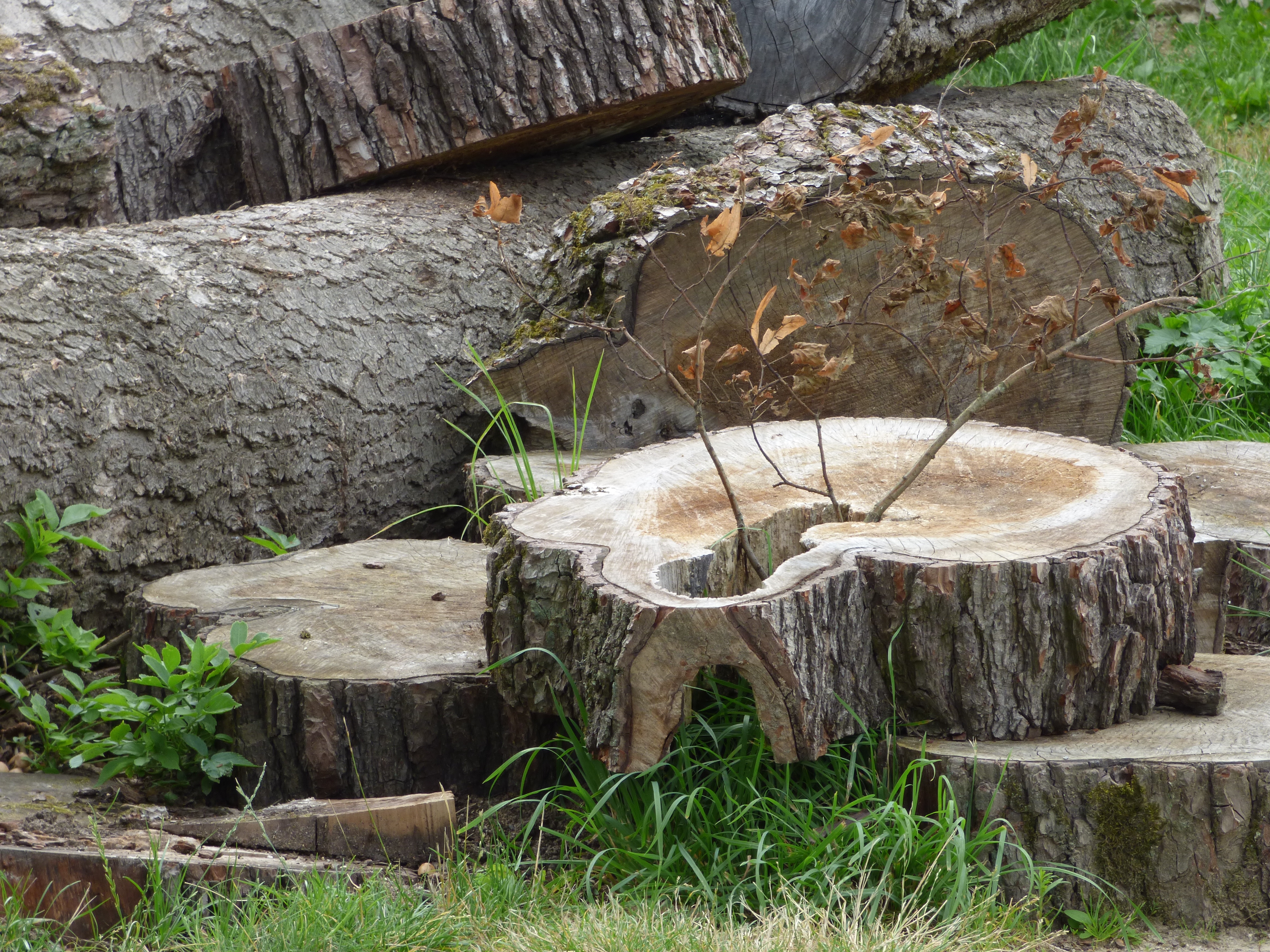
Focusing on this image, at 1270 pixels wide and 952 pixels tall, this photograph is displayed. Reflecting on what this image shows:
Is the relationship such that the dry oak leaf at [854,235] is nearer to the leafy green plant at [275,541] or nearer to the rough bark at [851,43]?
the leafy green plant at [275,541]

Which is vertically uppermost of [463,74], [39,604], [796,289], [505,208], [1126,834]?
[463,74]

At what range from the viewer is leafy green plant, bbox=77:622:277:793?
2217mm

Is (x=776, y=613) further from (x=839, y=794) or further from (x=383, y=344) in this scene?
(x=383, y=344)

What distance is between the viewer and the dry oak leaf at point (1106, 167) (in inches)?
82.1

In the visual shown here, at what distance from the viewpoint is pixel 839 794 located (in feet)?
6.61

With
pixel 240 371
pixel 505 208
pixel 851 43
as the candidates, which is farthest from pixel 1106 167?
pixel 851 43

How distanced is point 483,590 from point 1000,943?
134cm

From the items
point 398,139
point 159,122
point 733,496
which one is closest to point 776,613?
point 733,496

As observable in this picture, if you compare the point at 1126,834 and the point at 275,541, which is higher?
the point at 275,541

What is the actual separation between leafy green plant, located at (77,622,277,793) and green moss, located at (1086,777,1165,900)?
149 cm

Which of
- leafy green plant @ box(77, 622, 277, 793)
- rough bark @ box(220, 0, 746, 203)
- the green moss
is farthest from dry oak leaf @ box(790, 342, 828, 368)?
rough bark @ box(220, 0, 746, 203)

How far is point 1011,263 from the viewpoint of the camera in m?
2.16

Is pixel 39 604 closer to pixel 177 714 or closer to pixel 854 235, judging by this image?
pixel 177 714

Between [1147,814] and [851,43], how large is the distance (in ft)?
11.1
